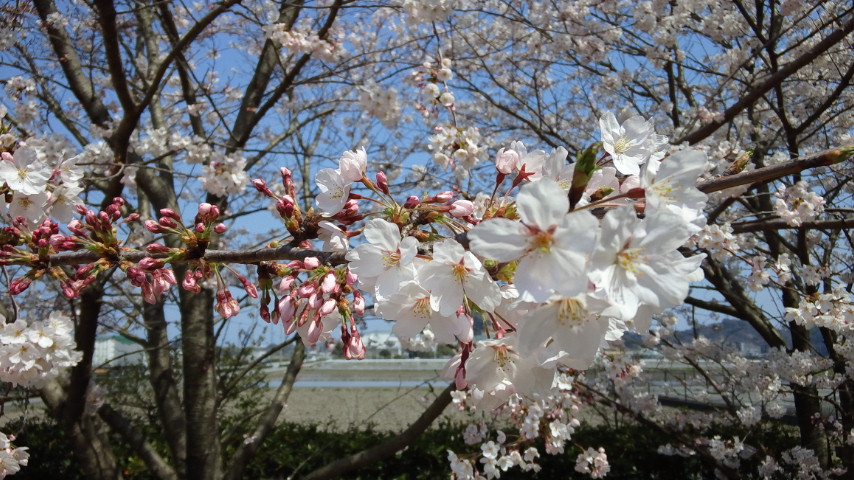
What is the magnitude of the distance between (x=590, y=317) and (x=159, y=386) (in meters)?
3.94

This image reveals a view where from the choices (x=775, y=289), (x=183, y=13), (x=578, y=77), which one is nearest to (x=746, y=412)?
(x=775, y=289)

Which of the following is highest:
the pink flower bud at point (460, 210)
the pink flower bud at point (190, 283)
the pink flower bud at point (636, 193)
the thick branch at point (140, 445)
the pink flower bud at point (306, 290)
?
the pink flower bud at point (460, 210)

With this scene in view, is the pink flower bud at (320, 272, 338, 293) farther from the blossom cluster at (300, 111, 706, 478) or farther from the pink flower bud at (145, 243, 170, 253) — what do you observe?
the pink flower bud at (145, 243, 170, 253)

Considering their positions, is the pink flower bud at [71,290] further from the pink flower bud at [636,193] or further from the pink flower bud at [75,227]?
the pink flower bud at [636,193]

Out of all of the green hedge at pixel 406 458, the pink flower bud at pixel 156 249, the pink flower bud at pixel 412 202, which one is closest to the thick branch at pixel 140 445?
the green hedge at pixel 406 458

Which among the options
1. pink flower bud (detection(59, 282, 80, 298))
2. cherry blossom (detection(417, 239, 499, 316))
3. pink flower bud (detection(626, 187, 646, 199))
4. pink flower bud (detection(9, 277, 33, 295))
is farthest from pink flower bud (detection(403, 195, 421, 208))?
pink flower bud (detection(9, 277, 33, 295))

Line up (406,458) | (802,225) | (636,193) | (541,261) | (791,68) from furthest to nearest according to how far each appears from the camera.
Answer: (406,458), (802,225), (791,68), (636,193), (541,261)

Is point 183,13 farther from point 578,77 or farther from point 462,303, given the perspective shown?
point 462,303

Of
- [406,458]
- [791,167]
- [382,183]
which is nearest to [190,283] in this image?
[382,183]

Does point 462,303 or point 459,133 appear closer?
point 462,303

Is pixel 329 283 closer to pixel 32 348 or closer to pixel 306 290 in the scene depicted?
pixel 306 290

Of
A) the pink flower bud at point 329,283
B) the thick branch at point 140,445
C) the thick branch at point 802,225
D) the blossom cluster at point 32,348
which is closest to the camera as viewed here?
the pink flower bud at point 329,283

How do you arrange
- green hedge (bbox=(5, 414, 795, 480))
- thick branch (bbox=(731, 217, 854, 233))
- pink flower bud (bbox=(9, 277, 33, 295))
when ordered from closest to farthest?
pink flower bud (bbox=(9, 277, 33, 295)) → thick branch (bbox=(731, 217, 854, 233)) → green hedge (bbox=(5, 414, 795, 480))

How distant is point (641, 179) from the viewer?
84 centimetres
